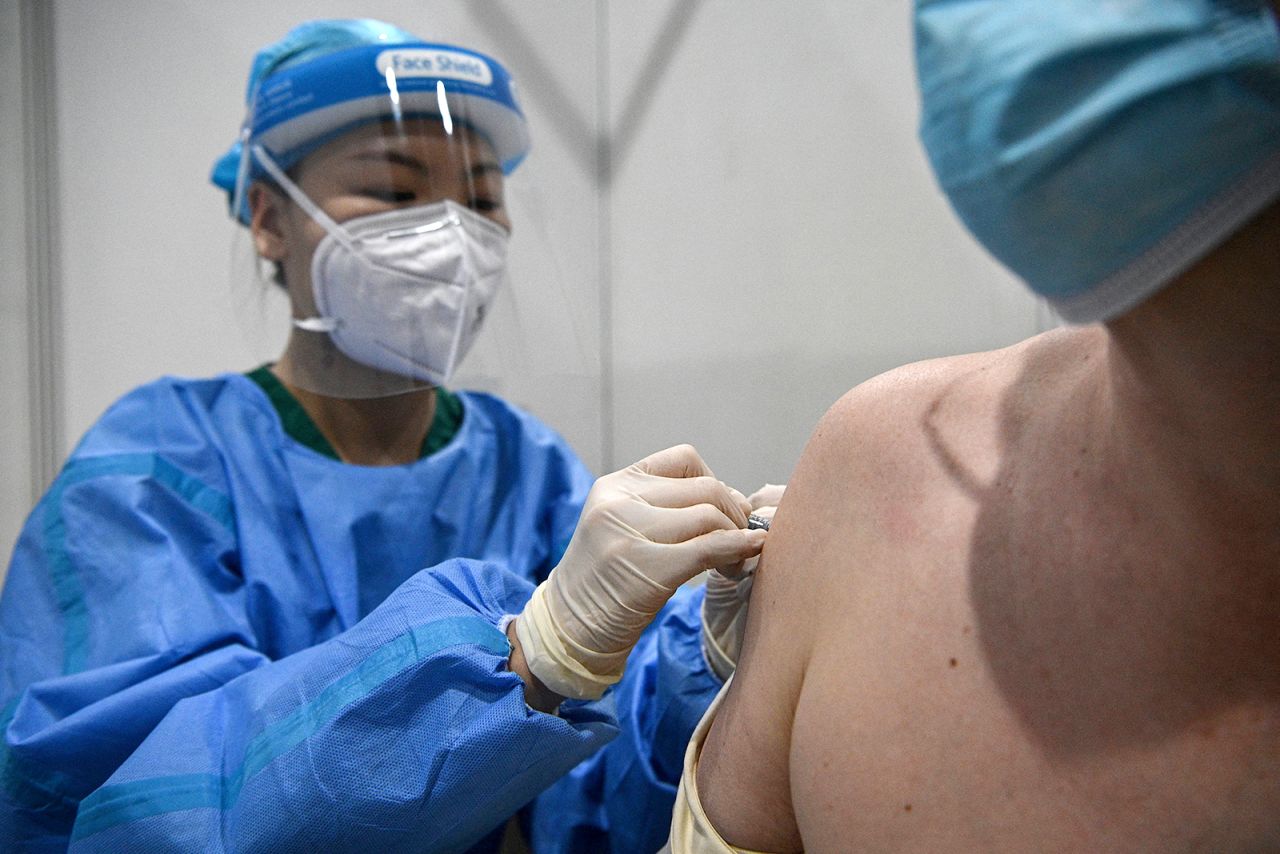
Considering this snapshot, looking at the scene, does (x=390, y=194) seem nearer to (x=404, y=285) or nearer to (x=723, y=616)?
(x=404, y=285)

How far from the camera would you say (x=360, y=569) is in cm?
136

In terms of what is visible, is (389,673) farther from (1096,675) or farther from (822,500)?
(1096,675)

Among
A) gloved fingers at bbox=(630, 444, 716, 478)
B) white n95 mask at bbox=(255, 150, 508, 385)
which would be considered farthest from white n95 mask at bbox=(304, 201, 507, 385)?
gloved fingers at bbox=(630, 444, 716, 478)

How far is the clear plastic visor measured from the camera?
1331 millimetres

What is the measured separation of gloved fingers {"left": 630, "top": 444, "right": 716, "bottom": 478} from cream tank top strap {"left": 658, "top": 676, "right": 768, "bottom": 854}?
24cm

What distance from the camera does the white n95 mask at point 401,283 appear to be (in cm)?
134

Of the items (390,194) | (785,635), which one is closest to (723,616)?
(785,635)

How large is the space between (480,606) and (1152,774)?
0.67 meters

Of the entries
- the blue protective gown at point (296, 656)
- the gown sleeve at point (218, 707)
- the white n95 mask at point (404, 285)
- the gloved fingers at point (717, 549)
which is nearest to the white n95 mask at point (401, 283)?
the white n95 mask at point (404, 285)

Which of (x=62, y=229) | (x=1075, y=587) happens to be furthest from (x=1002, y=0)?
(x=62, y=229)

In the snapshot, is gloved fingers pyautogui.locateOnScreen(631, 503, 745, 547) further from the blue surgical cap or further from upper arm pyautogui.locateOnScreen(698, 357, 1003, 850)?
the blue surgical cap

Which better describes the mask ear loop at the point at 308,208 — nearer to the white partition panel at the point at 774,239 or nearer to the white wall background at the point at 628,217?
the white wall background at the point at 628,217

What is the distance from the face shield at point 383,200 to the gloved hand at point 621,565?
512 mm

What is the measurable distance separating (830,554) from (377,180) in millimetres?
890
